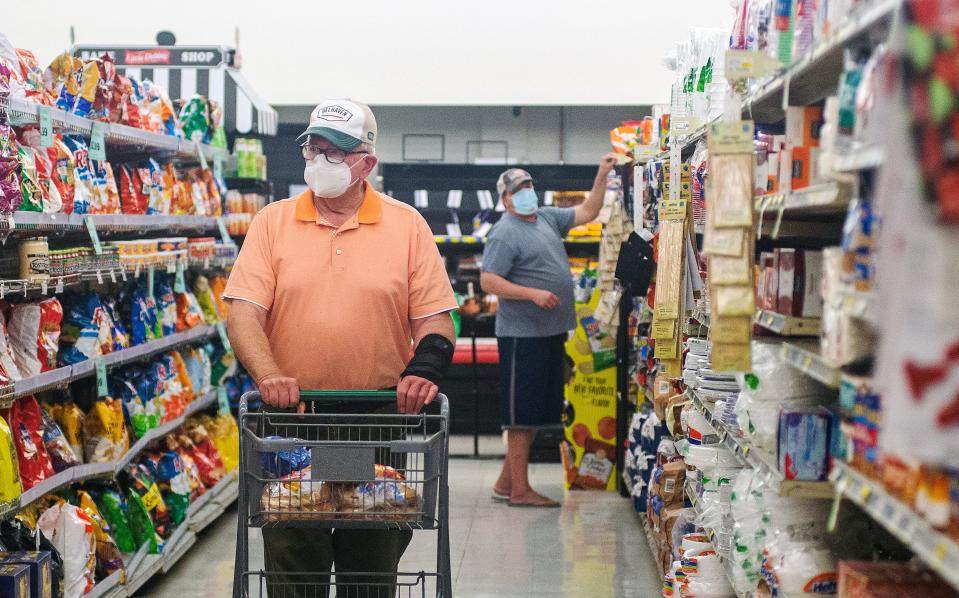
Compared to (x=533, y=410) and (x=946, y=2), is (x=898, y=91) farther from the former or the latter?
(x=533, y=410)

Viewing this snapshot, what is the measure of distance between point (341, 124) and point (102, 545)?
199 centimetres

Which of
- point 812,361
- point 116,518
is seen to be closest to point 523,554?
point 116,518

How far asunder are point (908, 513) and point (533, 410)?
14.7 ft

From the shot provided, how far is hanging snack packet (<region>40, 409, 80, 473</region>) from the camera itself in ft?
13.0

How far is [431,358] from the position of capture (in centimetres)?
317

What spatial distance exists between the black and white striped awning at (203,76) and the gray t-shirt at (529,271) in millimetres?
2059

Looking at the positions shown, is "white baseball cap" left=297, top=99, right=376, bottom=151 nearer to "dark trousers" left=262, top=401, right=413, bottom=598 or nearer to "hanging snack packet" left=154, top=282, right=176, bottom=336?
"dark trousers" left=262, top=401, right=413, bottom=598

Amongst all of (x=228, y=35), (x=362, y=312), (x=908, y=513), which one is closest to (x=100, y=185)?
(x=362, y=312)

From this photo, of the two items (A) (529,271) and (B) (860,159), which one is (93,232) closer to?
(A) (529,271)

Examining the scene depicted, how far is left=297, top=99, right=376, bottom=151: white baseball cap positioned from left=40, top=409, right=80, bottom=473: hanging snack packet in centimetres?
153

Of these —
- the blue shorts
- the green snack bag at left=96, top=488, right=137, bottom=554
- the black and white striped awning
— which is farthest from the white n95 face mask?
the black and white striped awning

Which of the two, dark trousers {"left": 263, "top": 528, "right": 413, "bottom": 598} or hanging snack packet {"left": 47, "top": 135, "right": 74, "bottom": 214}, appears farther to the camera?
hanging snack packet {"left": 47, "top": 135, "right": 74, "bottom": 214}

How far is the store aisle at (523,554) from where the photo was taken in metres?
4.71

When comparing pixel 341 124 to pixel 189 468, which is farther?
pixel 189 468
